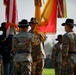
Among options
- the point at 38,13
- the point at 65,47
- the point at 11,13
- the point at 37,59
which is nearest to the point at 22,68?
the point at 65,47

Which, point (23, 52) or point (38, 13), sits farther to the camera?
point (38, 13)

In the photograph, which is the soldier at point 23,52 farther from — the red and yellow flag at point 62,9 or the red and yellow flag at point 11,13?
the red and yellow flag at point 62,9

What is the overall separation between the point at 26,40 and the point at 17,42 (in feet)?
0.80

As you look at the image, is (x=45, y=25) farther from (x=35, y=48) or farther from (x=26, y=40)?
(x=26, y=40)

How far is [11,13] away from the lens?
45.6 ft

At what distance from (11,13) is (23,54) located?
325cm

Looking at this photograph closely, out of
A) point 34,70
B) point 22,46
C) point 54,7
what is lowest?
point 34,70

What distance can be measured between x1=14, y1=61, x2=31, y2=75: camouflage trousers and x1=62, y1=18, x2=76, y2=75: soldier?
0.93 metres

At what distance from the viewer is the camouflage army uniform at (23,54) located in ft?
35.7

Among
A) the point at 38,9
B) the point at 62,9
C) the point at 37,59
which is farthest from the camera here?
the point at 62,9

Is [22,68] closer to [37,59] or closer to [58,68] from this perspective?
[37,59]

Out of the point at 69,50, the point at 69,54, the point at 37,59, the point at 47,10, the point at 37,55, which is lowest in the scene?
the point at 37,59

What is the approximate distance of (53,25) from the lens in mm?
14062

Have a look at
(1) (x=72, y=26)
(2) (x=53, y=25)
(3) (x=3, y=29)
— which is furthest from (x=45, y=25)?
(1) (x=72, y=26)
